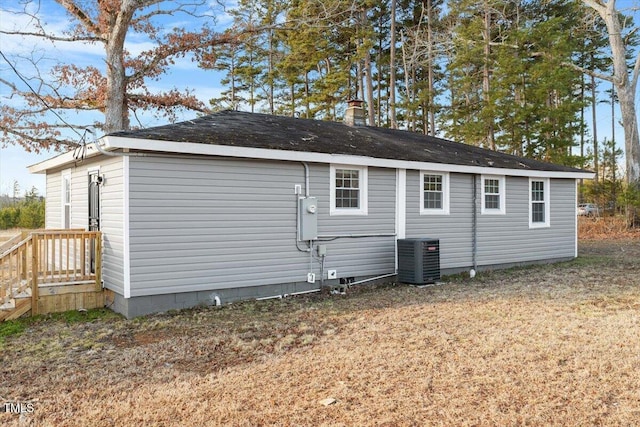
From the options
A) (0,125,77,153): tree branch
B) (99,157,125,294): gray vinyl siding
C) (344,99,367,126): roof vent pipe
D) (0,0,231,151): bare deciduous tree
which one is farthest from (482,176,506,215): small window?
(0,125,77,153): tree branch

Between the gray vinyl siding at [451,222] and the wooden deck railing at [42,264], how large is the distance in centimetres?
614

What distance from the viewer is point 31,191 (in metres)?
29.0

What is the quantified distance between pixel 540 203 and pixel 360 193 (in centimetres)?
611

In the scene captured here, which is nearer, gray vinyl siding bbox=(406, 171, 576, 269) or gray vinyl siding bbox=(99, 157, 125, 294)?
gray vinyl siding bbox=(99, 157, 125, 294)

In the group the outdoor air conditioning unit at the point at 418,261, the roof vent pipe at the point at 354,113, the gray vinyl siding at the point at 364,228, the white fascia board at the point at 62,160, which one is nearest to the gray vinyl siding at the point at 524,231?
the outdoor air conditioning unit at the point at 418,261

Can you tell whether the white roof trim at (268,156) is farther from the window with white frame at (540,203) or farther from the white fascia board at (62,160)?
the window with white frame at (540,203)

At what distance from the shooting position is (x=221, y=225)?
7859mm

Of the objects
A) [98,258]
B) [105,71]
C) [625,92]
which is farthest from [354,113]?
[625,92]

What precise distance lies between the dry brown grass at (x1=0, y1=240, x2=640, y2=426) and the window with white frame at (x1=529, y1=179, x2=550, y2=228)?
495 cm

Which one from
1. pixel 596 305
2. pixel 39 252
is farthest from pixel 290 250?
pixel 596 305

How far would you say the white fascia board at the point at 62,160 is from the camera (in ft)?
25.5

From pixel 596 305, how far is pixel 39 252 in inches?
339

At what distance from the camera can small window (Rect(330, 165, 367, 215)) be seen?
9125mm

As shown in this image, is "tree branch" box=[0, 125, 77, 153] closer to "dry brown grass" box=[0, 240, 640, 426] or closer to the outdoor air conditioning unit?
"dry brown grass" box=[0, 240, 640, 426]
